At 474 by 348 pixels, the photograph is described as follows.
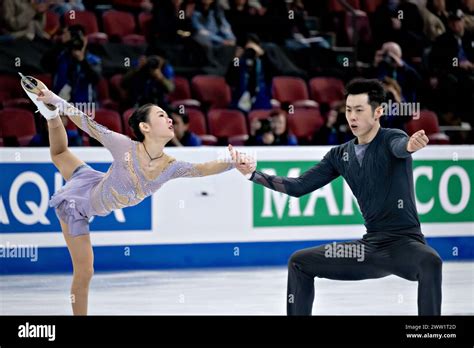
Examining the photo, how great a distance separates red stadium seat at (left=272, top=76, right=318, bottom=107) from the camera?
10.2 metres

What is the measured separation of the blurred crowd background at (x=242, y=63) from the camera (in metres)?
8.95

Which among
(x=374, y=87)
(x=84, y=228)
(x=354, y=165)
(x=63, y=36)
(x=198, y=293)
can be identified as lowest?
(x=198, y=293)

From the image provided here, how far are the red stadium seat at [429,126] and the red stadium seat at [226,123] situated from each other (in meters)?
1.80

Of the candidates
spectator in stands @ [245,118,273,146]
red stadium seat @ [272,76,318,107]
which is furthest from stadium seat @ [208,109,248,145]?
red stadium seat @ [272,76,318,107]

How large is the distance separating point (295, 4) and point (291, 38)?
44cm

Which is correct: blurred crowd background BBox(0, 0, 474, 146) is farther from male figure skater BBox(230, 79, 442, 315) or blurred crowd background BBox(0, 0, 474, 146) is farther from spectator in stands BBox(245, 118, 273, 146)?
male figure skater BBox(230, 79, 442, 315)

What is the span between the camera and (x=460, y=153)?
9367 mm

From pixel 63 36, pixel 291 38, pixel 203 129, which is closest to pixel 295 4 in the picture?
pixel 291 38

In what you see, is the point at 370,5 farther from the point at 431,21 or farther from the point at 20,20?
the point at 20,20

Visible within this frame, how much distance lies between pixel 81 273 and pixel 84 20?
16.9ft

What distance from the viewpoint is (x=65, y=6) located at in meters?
9.78

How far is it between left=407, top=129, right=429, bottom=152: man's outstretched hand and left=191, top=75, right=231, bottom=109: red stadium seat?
17.7ft

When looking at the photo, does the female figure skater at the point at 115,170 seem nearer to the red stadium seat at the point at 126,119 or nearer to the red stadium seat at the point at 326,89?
the red stadium seat at the point at 126,119
